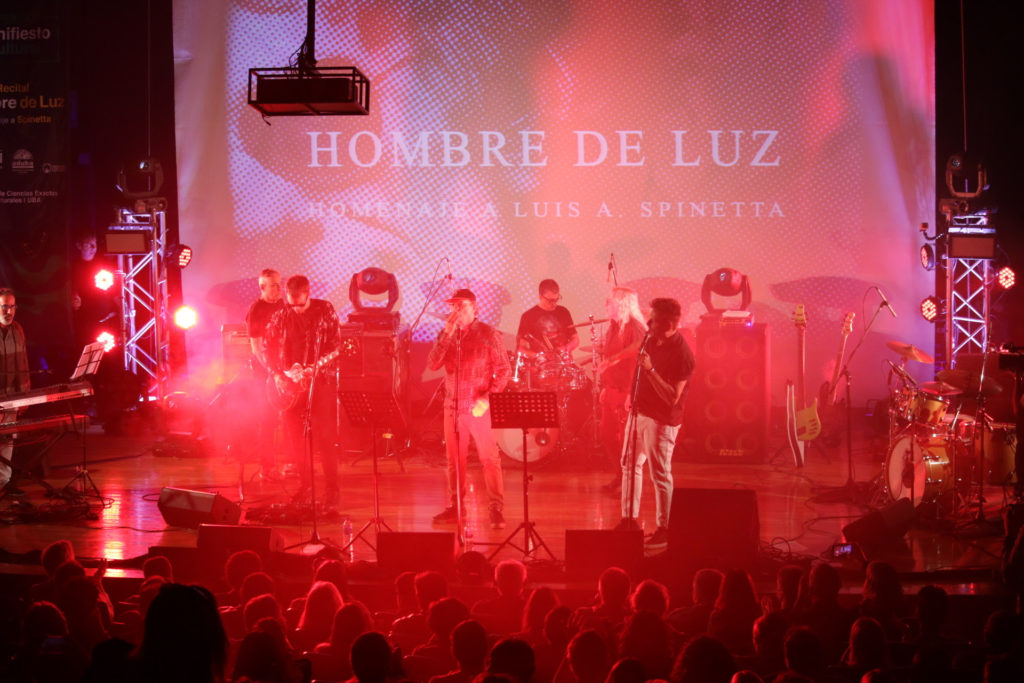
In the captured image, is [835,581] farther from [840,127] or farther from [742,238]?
[840,127]

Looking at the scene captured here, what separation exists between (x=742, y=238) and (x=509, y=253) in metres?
3.06

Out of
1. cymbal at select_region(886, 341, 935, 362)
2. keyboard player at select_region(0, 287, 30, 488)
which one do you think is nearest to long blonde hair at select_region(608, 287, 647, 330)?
cymbal at select_region(886, 341, 935, 362)

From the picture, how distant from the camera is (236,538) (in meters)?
6.94

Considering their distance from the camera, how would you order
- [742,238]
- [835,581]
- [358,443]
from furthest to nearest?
[742,238] < [358,443] < [835,581]

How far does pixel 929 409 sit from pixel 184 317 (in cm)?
909

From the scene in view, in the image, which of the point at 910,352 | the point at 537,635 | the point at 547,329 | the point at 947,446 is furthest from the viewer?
the point at 547,329

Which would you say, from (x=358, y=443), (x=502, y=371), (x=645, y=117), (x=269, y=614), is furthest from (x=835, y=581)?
(x=645, y=117)

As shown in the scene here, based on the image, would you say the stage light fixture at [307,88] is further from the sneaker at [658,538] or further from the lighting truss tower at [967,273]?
the lighting truss tower at [967,273]

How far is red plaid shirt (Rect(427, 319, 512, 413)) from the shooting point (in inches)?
316

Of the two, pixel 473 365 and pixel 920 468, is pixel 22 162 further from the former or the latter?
pixel 920 468

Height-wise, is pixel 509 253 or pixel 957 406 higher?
pixel 509 253

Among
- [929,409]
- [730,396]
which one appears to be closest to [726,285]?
[730,396]

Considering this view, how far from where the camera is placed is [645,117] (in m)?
12.5

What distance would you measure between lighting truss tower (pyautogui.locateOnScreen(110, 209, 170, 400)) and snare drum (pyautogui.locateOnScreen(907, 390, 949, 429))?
9.11 meters
